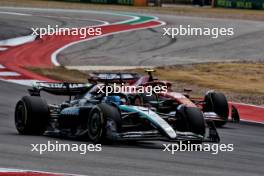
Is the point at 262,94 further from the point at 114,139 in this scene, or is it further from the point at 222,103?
the point at 114,139

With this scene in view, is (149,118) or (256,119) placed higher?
(149,118)

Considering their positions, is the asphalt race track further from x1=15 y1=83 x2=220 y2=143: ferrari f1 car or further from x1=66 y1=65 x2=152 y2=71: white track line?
x1=66 y1=65 x2=152 y2=71: white track line

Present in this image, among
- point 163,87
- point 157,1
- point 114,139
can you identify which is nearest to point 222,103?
point 163,87

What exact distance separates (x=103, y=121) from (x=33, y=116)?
5.05 ft

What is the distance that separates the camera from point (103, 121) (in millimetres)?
12570

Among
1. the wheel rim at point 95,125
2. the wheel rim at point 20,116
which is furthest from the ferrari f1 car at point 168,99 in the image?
the wheel rim at point 20,116

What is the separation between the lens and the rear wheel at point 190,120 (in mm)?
13148

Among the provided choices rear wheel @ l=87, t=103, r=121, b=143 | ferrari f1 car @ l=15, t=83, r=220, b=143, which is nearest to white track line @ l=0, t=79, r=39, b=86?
ferrari f1 car @ l=15, t=83, r=220, b=143

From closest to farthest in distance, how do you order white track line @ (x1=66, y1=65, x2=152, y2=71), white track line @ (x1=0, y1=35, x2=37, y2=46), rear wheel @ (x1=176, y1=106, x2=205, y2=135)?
1. rear wheel @ (x1=176, y1=106, x2=205, y2=135)
2. white track line @ (x1=66, y1=65, x2=152, y2=71)
3. white track line @ (x1=0, y1=35, x2=37, y2=46)

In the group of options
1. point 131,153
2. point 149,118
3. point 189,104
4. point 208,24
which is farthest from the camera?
point 208,24

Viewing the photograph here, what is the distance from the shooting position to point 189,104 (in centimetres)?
1418

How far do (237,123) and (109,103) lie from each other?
4927 millimetres

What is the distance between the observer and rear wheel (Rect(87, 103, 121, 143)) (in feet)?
41.2

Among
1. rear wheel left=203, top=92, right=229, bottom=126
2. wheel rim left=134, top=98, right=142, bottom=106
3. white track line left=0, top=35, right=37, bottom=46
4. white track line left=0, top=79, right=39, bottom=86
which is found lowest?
white track line left=0, top=35, right=37, bottom=46
